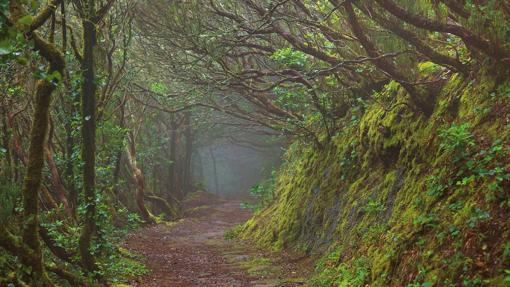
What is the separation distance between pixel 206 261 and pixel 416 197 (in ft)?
24.2

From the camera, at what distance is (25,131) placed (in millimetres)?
10406

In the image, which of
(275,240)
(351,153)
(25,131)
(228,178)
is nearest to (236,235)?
(275,240)

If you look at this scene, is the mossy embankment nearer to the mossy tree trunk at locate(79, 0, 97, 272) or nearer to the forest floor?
the forest floor

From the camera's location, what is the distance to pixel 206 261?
13.2m

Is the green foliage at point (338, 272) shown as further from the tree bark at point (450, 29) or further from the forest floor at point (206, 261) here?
the tree bark at point (450, 29)

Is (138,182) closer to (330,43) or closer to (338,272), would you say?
(330,43)

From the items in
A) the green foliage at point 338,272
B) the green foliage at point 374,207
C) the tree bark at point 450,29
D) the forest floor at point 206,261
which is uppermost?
the tree bark at point 450,29

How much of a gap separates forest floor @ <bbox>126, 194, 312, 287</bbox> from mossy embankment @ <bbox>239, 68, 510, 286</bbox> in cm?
79

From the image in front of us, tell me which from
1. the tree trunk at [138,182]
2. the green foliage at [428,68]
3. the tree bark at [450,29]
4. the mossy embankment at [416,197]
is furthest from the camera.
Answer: the tree trunk at [138,182]

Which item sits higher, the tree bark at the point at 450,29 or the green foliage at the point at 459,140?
the tree bark at the point at 450,29

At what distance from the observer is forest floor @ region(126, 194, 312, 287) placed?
1007 cm

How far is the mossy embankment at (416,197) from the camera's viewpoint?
17.1 feet

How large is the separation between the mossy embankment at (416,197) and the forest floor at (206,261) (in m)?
0.79

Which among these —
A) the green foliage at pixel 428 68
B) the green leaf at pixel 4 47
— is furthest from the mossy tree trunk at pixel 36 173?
the green foliage at pixel 428 68
